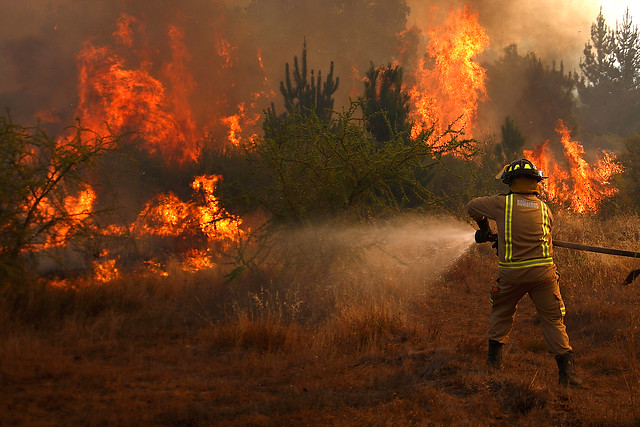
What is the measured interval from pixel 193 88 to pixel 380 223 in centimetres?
1598

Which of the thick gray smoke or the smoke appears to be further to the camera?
the thick gray smoke

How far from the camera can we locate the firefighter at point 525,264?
4.19 meters

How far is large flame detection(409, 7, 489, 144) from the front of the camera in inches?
1225

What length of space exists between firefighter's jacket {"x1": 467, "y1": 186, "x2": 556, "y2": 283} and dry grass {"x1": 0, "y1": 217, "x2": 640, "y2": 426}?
90 centimetres

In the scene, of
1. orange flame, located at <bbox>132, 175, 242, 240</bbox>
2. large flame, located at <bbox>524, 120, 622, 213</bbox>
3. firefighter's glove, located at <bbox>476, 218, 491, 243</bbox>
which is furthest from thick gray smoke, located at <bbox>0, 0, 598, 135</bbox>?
firefighter's glove, located at <bbox>476, 218, 491, 243</bbox>

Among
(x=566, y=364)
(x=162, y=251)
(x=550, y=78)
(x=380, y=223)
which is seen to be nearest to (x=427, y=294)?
(x=380, y=223)

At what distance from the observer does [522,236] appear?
14.0ft

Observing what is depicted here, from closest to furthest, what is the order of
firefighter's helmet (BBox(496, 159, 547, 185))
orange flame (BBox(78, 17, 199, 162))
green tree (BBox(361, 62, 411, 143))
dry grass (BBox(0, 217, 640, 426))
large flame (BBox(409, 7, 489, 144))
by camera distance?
dry grass (BBox(0, 217, 640, 426)) → firefighter's helmet (BBox(496, 159, 547, 185)) → green tree (BBox(361, 62, 411, 143)) → orange flame (BBox(78, 17, 199, 162)) → large flame (BBox(409, 7, 489, 144))

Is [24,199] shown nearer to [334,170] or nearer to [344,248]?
[334,170]

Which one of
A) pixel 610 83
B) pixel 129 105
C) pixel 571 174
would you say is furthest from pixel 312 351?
pixel 610 83

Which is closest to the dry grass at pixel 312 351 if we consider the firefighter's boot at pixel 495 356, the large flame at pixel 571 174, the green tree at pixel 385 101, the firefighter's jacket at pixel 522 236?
the firefighter's boot at pixel 495 356

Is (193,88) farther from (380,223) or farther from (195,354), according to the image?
(195,354)

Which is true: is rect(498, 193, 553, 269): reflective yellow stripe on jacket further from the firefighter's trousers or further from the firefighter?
the firefighter's trousers

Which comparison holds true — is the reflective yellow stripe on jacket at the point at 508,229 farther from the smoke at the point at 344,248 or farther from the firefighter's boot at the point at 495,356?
the smoke at the point at 344,248
